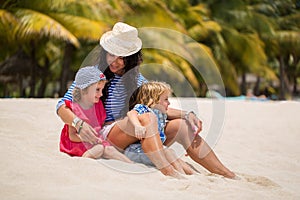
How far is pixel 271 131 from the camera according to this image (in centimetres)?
604

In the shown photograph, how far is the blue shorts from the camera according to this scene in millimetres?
3303

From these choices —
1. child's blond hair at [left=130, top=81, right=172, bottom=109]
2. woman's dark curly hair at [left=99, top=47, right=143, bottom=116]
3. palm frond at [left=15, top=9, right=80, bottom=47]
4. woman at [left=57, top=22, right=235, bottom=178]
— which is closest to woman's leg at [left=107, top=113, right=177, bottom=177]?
woman at [left=57, top=22, right=235, bottom=178]

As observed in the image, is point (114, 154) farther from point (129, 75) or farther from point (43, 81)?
point (43, 81)

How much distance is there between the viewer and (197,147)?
342cm

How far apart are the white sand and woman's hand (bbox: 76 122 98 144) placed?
0.45 ft

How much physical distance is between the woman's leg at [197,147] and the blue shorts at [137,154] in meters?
0.28

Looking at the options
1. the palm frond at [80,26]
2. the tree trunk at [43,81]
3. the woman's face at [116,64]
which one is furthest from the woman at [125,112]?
the tree trunk at [43,81]

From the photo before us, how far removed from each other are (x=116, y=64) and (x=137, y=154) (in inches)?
25.4

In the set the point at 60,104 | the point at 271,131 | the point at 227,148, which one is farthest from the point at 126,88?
the point at 271,131

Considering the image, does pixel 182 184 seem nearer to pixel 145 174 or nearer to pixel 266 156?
pixel 145 174

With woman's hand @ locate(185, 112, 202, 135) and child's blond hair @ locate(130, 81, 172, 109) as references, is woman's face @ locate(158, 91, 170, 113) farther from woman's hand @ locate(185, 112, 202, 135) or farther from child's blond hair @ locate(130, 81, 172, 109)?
woman's hand @ locate(185, 112, 202, 135)

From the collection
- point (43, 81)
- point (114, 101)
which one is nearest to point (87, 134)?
point (114, 101)

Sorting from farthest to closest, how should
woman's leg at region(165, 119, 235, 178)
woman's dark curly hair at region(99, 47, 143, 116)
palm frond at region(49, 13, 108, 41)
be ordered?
palm frond at region(49, 13, 108, 41) → woman's dark curly hair at region(99, 47, 143, 116) → woman's leg at region(165, 119, 235, 178)

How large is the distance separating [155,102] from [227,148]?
170cm
